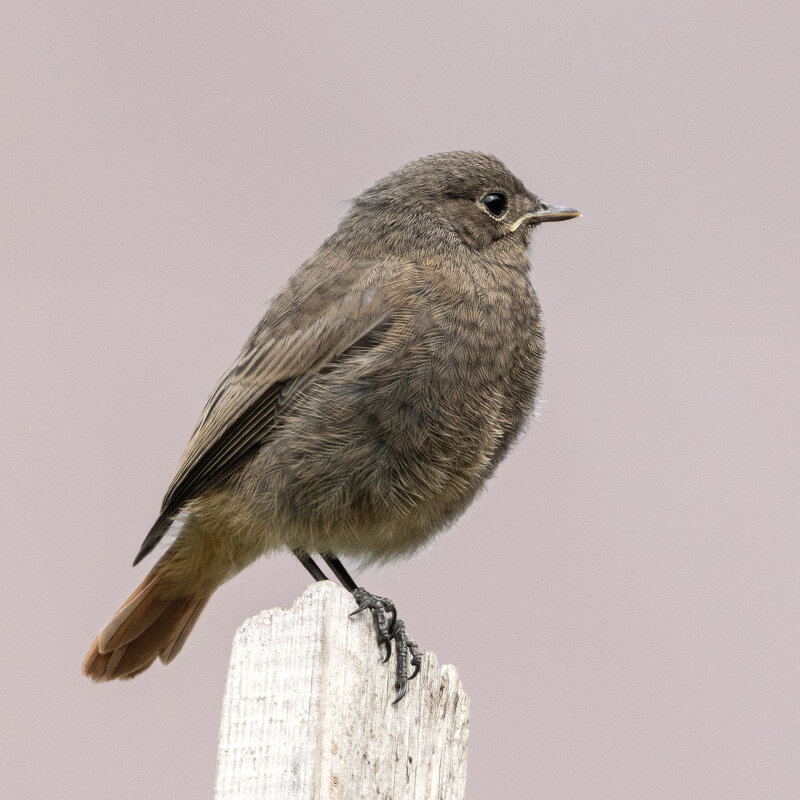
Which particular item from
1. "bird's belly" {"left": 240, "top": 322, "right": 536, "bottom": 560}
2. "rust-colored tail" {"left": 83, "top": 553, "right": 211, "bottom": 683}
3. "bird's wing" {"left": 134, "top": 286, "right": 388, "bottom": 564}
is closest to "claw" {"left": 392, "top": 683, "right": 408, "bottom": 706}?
"bird's belly" {"left": 240, "top": 322, "right": 536, "bottom": 560}

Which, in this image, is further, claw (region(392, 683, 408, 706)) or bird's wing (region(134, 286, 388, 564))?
bird's wing (region(134, 286, 388, 564))

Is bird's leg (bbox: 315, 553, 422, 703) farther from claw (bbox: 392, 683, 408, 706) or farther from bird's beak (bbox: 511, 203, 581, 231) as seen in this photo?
bird's beak (bbox: 511, 203, 581, 231)

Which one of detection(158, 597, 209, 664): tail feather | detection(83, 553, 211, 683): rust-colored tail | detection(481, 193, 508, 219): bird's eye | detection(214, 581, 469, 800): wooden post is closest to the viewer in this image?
detection(214, 581, 469, 800): wooden post

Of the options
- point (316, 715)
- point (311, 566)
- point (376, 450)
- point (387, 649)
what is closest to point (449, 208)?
point (376, 450)

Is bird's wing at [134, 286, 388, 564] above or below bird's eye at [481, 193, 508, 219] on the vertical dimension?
below

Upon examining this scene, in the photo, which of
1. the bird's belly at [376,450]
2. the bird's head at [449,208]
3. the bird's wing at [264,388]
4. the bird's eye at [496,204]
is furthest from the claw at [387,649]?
the bird's eye at [496,204]

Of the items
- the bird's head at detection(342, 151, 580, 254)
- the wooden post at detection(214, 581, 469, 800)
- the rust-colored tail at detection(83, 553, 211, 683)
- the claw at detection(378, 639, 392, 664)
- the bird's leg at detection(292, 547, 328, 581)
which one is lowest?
the wooden post at detection(214, 581, 469, 800)

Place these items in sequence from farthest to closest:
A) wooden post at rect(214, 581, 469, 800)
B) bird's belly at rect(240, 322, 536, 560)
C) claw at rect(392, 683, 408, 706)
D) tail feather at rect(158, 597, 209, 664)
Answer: tail feather at rect(158, 597, 209, 664), bird's belly at rect(240, 322, 536, 560), claw at rect(392, 683, 408, 706), wooden post at rect(214, 581, 469, 800)
